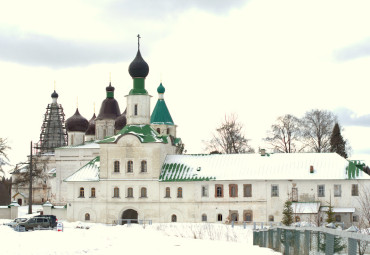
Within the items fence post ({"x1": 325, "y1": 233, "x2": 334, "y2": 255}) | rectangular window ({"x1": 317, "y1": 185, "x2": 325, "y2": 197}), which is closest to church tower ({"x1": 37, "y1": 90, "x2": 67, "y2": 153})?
rectangular window ({"x1": 317, "y1": 185, "x2": 325, "y2": 197})

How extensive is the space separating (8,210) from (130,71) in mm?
15727

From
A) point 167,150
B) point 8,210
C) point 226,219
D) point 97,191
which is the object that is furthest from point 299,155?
point 8,210

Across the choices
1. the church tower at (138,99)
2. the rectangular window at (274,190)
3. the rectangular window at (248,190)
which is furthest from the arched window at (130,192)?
the rectangular window at (274,190)

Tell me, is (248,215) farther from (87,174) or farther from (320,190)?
(87,174)

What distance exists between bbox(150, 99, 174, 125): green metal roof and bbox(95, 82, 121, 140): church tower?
769cm

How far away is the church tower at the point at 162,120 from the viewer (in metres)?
67.0

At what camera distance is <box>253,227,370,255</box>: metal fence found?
1111cm

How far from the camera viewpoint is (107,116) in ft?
244

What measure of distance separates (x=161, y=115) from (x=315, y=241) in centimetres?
5371

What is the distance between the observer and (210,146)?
74062 millimetres

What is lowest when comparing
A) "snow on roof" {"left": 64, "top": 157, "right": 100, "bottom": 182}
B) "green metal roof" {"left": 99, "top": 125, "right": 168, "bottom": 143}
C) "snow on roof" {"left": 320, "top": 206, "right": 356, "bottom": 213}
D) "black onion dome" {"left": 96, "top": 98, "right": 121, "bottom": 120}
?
"snow on roof" {"left": 320, "top": 206, "right": 356, "bottom": 213}

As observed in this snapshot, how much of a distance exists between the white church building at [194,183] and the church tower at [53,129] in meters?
42.2

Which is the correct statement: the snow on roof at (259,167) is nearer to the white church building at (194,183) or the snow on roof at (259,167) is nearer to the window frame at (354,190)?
the white church building at (194,183)

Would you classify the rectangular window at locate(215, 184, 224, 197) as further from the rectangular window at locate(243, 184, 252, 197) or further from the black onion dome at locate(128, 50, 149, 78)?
the black onion dome at locate(128, 50, 149, 78)
